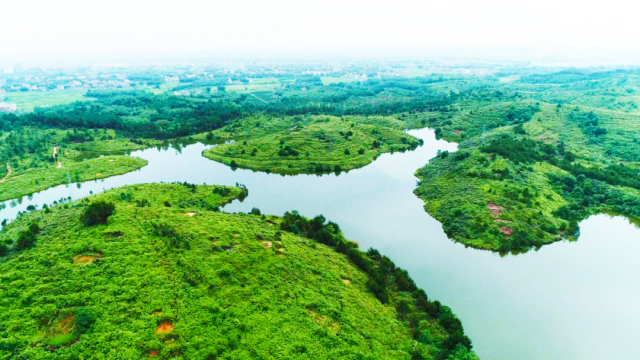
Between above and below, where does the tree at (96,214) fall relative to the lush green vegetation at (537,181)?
above

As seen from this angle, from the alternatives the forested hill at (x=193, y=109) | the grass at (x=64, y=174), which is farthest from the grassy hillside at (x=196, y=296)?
the forested hill at (x=193, y=109)

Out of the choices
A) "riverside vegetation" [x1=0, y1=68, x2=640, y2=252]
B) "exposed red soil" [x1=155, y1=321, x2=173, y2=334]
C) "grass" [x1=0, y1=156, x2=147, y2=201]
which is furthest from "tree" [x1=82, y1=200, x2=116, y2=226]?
"riverside vegetation" [x1=0, y1=68, x2=640, y2=252]

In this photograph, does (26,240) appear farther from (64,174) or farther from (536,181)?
(536,181)

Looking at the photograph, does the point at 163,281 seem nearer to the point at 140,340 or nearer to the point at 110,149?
the point at 140,340

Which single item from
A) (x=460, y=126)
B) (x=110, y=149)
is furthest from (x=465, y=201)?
(x=110, y=149)

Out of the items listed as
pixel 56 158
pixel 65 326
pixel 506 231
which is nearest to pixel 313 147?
pixel 506 231

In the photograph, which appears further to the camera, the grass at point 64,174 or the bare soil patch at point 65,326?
the grass at point 64,174

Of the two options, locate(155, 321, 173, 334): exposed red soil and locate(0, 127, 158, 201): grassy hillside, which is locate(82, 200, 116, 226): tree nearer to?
locate(155, 321, 173, 334): exposed red soil

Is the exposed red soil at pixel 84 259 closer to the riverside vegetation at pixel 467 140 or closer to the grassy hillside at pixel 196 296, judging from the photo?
the grassy hillside at pixel 196 296
